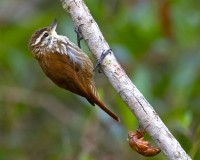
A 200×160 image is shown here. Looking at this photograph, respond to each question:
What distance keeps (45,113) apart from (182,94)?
199 centimetres

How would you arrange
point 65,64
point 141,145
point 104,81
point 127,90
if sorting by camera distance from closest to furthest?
point 127,90 < point 141,145 < point 65,64 < point 104,81

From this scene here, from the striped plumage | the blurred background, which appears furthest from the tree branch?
the blurred background

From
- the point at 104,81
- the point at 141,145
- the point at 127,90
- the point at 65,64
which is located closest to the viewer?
the point at 127,90

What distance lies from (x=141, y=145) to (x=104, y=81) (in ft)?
11.2

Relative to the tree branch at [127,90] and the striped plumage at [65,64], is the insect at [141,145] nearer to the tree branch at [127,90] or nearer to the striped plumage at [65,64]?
the tree branch at [127,90]

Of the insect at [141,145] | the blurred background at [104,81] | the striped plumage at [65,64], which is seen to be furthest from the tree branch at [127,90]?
the blurred background at [104,81]

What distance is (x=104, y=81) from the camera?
27.4ft

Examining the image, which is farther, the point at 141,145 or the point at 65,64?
the point at 65,64

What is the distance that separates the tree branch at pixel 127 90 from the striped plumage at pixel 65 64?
0.66m

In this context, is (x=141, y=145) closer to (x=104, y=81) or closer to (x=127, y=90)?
(x=127, y=90)

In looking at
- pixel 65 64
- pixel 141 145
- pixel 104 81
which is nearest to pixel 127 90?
pixel 141 145

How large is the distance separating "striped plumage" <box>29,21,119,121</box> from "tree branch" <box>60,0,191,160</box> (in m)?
0.66

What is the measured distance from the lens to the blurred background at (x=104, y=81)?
7.46m

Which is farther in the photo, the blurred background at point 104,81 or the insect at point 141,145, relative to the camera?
the blurred background at point 104,81
